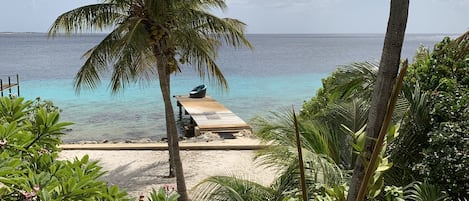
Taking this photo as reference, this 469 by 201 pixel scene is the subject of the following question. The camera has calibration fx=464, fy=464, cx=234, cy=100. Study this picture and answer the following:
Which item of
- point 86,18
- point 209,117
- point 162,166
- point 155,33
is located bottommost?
point 209,117

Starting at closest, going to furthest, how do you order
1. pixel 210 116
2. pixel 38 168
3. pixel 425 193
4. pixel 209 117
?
→ 1. pixel 38 168
2. pixel 425 193
3. pixel 209 117
4. pixel 210 116

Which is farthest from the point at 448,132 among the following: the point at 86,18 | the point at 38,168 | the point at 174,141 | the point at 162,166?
the point at 162,166

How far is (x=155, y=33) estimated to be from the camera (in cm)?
797

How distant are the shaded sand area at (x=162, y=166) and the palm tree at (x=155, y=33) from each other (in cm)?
177

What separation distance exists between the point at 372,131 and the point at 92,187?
120 cm

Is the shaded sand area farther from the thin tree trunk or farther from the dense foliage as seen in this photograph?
the thin tree trunk

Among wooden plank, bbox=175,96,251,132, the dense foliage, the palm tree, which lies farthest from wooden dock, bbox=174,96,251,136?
the dense foliage

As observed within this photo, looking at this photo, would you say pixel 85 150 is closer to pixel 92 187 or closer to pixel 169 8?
pixel 169 8

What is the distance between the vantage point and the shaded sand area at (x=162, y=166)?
10031mm

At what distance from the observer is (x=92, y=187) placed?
1952 millimetres

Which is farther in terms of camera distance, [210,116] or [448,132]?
[210,116]

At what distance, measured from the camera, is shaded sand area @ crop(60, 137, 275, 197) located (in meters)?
10.0

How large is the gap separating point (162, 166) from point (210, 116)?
7.72m

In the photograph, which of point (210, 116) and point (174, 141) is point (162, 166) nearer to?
point (174, 141)
